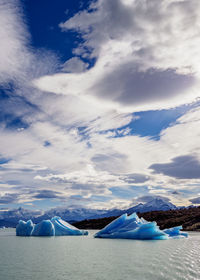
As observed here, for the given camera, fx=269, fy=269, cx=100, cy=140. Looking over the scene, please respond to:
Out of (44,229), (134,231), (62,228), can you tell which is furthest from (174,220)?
(44,229)

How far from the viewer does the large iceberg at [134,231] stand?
3225 cm

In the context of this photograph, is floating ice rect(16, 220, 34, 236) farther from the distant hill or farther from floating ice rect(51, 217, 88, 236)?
the distant hill

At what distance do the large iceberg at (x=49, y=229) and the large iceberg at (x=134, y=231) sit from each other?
6238 mm

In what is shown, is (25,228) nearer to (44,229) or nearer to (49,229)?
(44,229)

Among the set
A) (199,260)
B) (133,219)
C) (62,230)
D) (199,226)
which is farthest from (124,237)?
(199,226)

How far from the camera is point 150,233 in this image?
32.4 metres

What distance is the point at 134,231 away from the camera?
32.7 metres

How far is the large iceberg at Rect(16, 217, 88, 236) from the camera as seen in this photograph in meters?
39.3

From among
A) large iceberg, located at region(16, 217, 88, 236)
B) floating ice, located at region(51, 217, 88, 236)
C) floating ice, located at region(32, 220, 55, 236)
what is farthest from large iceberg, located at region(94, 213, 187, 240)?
floating ice, located at region(32, 220, 55, 236)

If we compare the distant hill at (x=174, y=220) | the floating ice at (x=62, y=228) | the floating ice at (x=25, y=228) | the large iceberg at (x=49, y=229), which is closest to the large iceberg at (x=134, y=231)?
the floating ice at (x=62, y=228)

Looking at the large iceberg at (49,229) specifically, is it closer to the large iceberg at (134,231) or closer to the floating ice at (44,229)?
the floating ice at (44,229)

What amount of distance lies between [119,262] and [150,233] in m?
17.4

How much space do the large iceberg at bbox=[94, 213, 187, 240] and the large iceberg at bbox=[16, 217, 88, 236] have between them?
20.5ft

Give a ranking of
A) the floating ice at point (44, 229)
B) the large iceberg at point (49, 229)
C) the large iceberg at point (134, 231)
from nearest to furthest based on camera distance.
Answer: the large iceberg at point (134, 231) < the floating ice at point (44, 229) < the large iceberg at point (49, 229)
